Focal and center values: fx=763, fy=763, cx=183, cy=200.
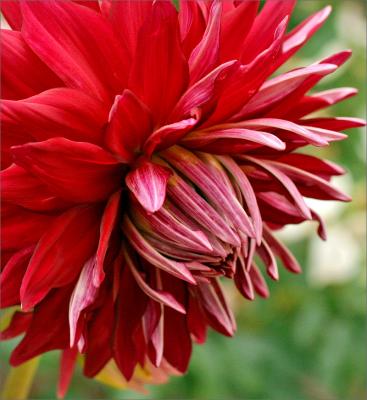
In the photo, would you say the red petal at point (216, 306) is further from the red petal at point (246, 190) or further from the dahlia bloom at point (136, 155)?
the red petal at point (246, 190)

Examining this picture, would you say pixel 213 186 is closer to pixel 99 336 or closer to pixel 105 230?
pixel 105 230

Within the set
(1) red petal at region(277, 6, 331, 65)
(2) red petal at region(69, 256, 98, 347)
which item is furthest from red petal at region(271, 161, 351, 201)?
(2) red petal at region(69, 256, 98, 347)

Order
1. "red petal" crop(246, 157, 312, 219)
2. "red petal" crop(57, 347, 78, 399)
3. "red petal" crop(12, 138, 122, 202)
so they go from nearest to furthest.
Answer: "red petal" crop(12, 138, 122, 202) < "red petal" crop(246, 157, 312, 219) < "red petal" crop(57, 347, 78, 399)

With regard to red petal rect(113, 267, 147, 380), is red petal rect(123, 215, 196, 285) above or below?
above

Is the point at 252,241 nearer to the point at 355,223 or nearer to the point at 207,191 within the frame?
the point at 207,191

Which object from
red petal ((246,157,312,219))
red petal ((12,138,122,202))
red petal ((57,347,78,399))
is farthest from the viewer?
red petal ((57,347,78,399))

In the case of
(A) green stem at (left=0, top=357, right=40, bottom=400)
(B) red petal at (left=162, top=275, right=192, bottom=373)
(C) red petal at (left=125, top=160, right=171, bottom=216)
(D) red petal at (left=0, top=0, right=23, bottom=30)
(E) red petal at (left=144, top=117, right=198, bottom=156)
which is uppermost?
(D) red petal at (left=0, top=0, right=23, bottom=30)

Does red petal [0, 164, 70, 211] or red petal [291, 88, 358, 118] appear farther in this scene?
red petal [291, 88, 358, 118]

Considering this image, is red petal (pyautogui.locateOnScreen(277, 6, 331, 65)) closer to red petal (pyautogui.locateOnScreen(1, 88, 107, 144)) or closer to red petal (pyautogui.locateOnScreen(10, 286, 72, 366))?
red petal (pyautogui.locateOnScreen(1, 88, 107, 144))
